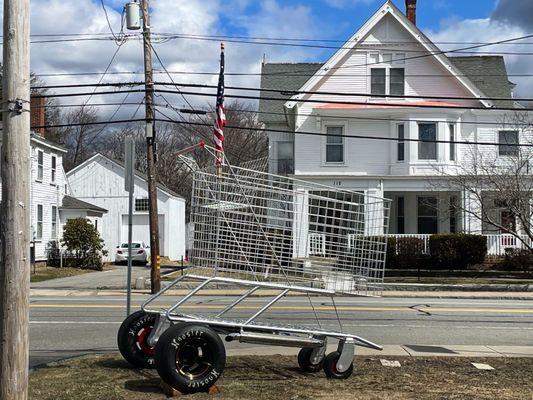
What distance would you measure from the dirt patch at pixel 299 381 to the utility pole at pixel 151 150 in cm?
1254

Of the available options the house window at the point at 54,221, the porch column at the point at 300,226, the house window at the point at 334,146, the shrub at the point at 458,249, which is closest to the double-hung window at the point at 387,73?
the house window at the point at 334,146

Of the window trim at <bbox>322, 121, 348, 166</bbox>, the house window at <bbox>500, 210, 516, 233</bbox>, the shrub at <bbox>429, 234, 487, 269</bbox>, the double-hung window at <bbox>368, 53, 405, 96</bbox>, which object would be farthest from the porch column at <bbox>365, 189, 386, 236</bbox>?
the double-hung window at <bbox>368, 53, 405, 96</bbox>

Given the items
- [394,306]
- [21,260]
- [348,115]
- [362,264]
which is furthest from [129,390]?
[348,115]

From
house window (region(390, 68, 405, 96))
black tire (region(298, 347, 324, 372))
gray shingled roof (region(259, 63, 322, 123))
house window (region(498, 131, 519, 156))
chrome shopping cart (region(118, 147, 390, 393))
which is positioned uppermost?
gray shingled roof (region(259, 63, 322, 123))

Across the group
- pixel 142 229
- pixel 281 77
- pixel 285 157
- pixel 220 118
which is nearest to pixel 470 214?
pixel 285 157

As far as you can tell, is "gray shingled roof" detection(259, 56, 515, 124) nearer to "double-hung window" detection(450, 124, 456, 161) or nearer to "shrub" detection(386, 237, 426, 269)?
"double-hung window" detection(450, 124, 456, 161)

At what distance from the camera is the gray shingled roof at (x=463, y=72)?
102 feet

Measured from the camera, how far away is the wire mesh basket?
21.0ft

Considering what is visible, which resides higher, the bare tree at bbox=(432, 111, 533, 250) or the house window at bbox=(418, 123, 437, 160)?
the house window at bbox=(418, 123, 437, 160)

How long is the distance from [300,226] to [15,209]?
2.96 m

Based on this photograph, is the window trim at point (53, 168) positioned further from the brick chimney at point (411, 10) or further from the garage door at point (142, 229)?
the brick chimney at point (411, 10)

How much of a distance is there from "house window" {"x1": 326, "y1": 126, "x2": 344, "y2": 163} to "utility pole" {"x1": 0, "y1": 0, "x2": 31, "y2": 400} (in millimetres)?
25324

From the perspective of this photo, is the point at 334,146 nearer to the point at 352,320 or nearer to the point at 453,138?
the point at 453,138

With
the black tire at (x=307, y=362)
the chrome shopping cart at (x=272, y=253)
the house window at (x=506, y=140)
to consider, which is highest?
the house window at (x=506, y=140)
